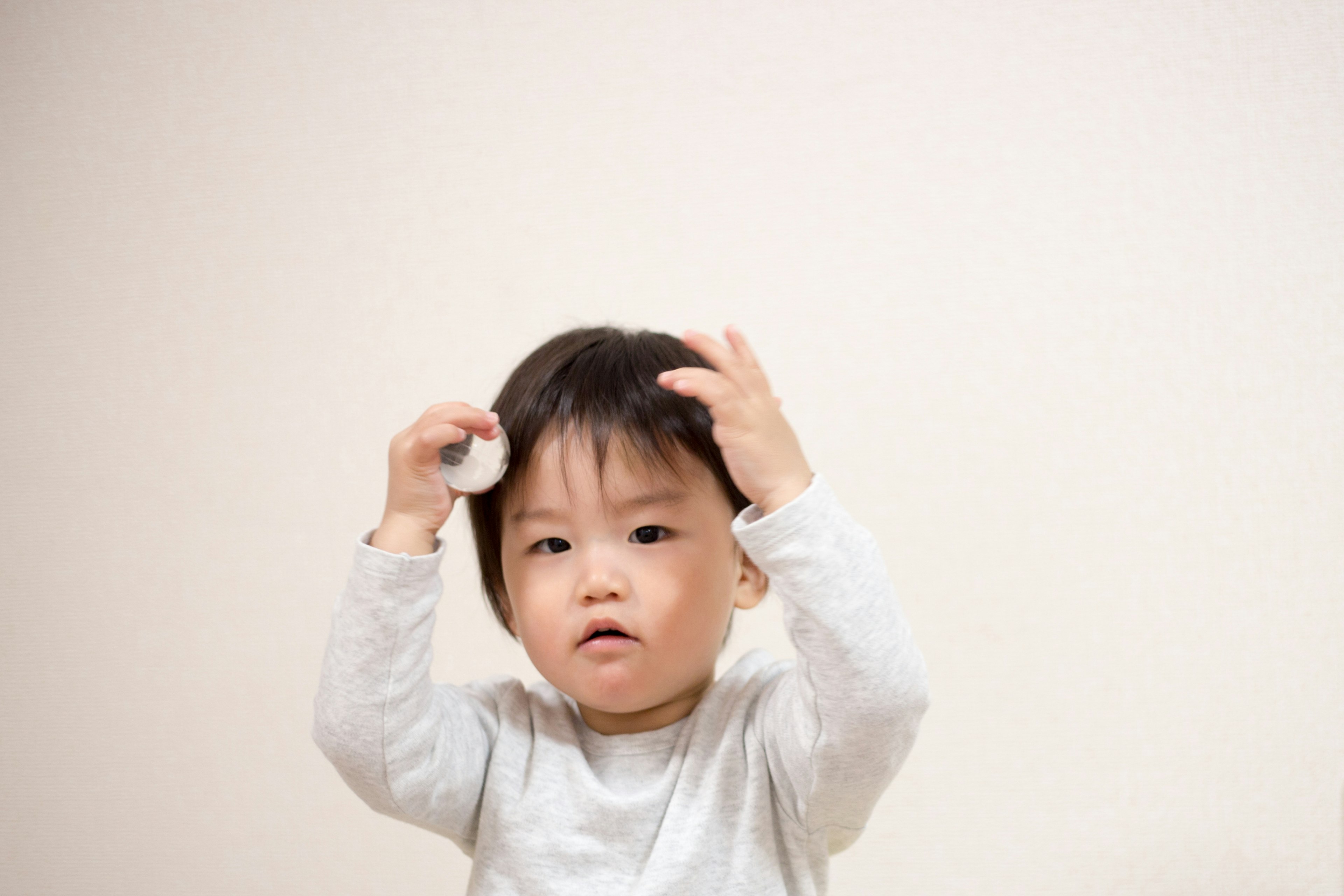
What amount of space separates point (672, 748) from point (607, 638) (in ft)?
0.37

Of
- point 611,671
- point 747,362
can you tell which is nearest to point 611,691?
point 611,671

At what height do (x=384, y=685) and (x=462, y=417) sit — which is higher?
(x=462, y=417)

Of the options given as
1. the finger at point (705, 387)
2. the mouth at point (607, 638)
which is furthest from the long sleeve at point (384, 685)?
the finger at point (705, 387)

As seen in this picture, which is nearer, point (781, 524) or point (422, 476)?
point (781, 524)

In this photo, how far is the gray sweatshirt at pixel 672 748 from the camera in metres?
0.57

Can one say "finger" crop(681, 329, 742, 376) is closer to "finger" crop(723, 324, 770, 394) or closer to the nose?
"finger" crop(723, 324, 770, 394)

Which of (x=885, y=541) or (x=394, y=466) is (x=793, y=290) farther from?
(x=394, y=466)

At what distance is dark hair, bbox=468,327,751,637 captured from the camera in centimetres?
68

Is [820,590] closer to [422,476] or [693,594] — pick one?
[693,594]

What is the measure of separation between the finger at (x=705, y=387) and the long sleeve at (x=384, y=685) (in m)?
0.20

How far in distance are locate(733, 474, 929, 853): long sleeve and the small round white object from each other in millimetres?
173

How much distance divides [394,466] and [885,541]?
608 mm

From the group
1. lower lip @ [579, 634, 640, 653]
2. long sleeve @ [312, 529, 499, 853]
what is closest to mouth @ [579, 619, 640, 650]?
lower lip @ [579, 634, 640, 653]

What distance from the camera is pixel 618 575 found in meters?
0.65
